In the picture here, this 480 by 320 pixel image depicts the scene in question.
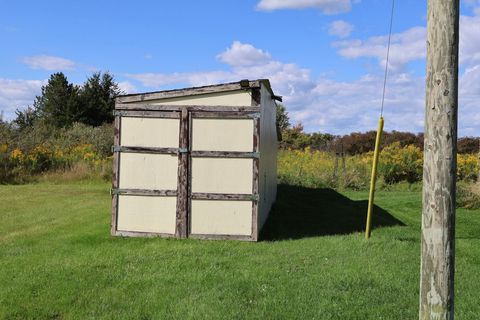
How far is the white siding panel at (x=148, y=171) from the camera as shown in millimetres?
9492

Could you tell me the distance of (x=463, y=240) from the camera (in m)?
10.1

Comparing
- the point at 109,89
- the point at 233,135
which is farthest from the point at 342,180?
the point at 109,89

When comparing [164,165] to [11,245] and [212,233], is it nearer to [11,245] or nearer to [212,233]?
[212,233]

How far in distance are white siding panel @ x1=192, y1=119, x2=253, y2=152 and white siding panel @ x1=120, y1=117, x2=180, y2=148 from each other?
38 cm

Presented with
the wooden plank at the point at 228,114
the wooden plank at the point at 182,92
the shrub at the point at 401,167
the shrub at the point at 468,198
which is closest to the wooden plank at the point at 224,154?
the wooden plank at the point at 228,114

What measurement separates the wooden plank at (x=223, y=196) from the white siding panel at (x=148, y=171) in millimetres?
427

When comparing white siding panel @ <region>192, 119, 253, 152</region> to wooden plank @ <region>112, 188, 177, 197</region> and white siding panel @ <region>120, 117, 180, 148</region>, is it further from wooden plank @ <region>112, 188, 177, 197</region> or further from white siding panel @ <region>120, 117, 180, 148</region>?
wooden plank @ <region>112, 188, 177, 197</region>

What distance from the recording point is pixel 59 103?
39.7 metres

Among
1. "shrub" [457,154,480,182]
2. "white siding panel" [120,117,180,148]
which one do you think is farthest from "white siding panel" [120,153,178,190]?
"shrub" [457,154,480,182]

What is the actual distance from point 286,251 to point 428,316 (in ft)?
15.4

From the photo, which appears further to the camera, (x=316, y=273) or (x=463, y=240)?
(x=463, y=240)

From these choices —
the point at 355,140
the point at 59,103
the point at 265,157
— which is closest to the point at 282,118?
the point at 355,140

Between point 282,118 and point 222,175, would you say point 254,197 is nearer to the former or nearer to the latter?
point 222,175

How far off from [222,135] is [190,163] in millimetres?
751
